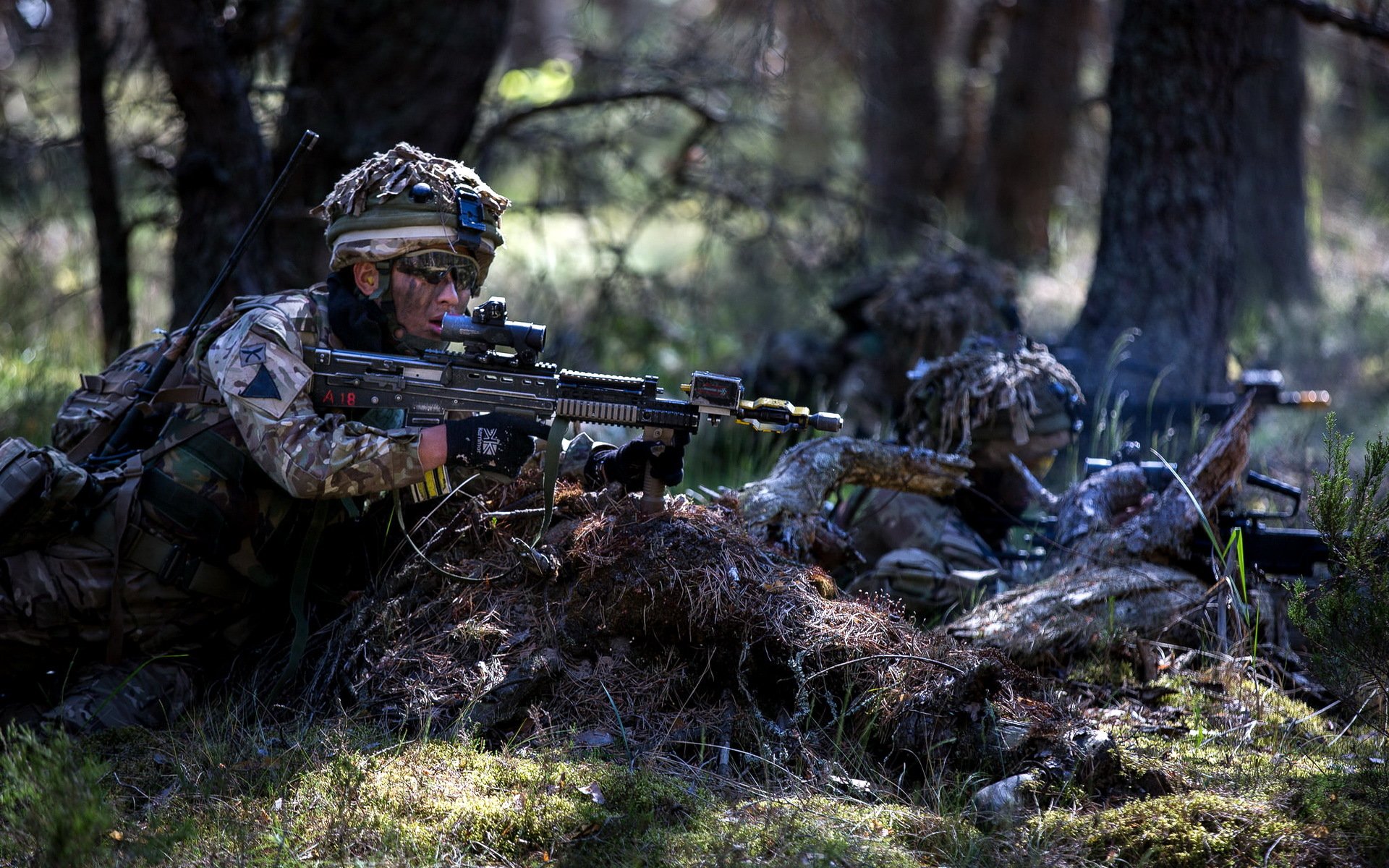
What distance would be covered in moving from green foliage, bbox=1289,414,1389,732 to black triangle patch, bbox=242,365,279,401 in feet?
10.9

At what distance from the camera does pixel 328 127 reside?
23.9ft

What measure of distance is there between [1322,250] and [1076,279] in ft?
15.0

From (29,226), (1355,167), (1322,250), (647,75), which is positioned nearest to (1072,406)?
(647,75)

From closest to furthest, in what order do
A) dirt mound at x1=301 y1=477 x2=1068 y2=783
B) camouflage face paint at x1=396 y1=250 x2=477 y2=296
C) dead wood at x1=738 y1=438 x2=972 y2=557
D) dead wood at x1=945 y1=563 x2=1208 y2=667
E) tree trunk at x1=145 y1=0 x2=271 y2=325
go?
dirt mound at x1=301 y1=477 x2=1068 y2=783, camouflage face paint at x1=396 y1=250 x2=477 y2=296, dead wood at x1=945 y1=563 x2=1208 y2=667, dead wood at x1=738 y1=438 x2=972 y2=557, tree trunk at x1=145 y1=0 x2=271 y2=325

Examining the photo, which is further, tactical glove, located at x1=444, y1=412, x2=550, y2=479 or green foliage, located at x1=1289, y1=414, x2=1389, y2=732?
tactical glove, located at x1=444, y1=412, x2=550, y2=479

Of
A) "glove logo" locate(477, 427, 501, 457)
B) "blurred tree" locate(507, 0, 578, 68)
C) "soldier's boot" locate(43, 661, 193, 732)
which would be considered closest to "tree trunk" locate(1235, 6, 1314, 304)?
"blurred tree" locate(507, 0, 578, 68)

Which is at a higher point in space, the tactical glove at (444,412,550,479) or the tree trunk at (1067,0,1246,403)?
the tree trunk at (1067,0,1246,403)

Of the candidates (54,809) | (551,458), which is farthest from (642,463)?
(54,809)

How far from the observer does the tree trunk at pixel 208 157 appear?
6262 millimetres

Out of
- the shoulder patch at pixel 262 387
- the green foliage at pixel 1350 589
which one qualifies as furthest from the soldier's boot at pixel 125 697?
the green foliage at pixel 1350 589

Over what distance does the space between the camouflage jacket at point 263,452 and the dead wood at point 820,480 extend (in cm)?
141

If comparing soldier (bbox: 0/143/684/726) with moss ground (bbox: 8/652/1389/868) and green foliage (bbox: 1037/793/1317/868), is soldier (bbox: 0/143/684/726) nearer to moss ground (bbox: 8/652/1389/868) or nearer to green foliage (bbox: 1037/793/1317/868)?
moss ground (bbox: 8/652/1389/868)

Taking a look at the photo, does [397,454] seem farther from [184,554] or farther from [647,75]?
[647,75]

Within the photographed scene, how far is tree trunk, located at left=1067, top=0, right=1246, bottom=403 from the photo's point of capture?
710 cm
